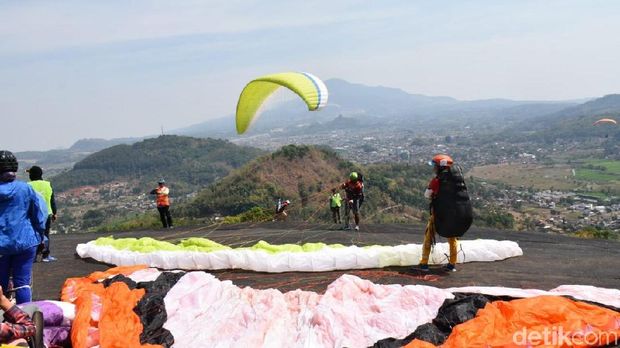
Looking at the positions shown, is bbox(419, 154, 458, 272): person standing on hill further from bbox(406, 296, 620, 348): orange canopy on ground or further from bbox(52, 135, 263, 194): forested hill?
bbox(52, 135, 263, 194): forested hill

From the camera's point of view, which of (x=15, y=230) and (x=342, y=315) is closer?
(x=15, y=230)

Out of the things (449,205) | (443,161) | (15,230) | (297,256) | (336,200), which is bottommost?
(336,200)

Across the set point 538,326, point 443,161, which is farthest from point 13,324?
point 443,161

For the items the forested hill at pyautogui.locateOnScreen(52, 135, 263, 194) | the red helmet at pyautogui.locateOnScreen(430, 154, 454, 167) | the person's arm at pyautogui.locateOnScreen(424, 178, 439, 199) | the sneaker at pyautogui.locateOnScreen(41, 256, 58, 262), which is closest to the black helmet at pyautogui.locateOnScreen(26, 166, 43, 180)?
the sneaker at pyautogui.locateOnScreen(41, 256, 58, 262)

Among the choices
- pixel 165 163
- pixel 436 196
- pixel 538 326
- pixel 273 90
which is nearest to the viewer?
pixel 538 326

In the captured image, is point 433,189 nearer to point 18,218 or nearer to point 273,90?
point 18,218

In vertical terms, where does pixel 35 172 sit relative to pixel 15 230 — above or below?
above

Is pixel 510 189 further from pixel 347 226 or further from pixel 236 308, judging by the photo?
pixel 236 308

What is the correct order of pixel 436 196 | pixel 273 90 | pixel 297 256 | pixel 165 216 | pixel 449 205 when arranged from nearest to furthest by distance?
pixel 449 205 → pixel 436 196 → pixel 297 256 → pixel 273 90 → pixel 165 216
